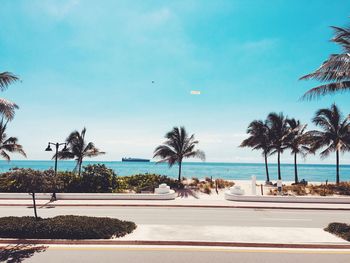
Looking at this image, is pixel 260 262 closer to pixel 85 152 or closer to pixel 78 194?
pixel 78 194

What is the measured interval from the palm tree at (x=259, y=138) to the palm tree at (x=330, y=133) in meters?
8.00

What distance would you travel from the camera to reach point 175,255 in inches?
328

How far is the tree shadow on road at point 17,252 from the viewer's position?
7898 mm

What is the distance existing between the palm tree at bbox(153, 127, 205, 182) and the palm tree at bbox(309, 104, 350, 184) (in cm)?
1285

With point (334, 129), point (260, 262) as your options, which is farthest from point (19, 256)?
point (334, 129)

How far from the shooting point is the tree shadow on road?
311 inches

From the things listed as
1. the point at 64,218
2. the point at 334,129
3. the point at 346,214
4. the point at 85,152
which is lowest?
the point at 346,214

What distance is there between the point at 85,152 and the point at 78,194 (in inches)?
537

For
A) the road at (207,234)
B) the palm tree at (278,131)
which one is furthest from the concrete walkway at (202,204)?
the palm tree at (278,131)

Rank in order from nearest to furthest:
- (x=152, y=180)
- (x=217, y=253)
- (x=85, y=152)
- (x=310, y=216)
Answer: (x=217, y=253), (x=310, y=216), (x=152, y=180), (x=85, y=152)

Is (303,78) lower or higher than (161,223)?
higher

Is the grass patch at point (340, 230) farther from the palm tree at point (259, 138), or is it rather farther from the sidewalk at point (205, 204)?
the palm tree at point (259, 138)

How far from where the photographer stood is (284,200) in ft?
68.2

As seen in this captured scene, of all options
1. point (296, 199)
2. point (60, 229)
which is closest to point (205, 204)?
point (296, 199)
